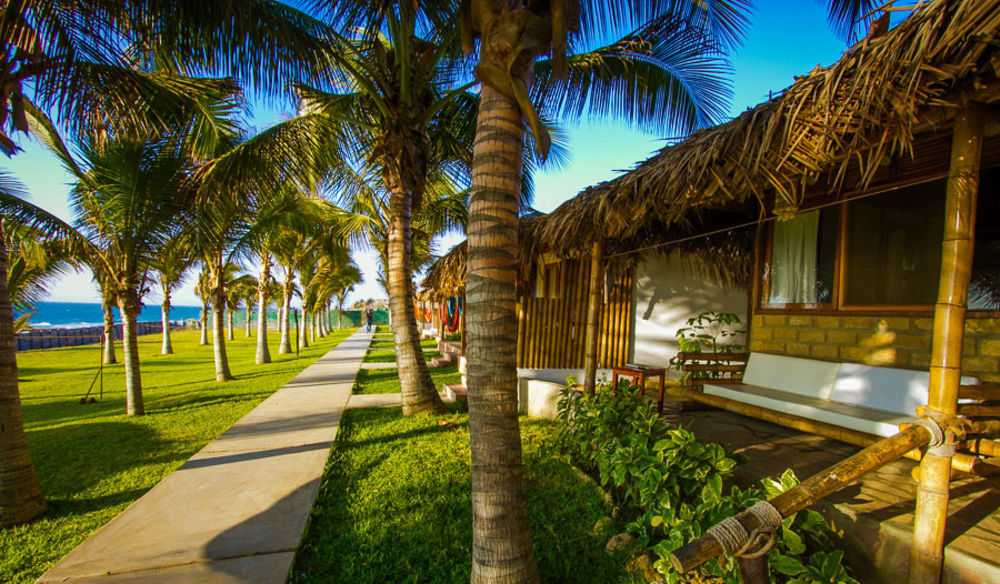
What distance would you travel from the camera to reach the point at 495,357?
6.31 ft

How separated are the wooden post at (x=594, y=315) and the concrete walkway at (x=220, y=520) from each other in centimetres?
297

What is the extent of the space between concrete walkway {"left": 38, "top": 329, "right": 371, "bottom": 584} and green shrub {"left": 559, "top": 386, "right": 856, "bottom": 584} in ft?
7.01

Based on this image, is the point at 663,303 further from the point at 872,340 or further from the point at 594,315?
the point at 872,340

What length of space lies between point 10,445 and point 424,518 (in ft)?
10.5

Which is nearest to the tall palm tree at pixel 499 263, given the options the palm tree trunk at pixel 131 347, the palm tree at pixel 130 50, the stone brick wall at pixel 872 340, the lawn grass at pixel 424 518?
the lawn grass at pixel 424 518

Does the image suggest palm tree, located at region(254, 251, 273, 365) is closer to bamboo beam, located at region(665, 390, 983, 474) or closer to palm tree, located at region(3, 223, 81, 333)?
palm tree, located at region(3, 223, 81, 333)

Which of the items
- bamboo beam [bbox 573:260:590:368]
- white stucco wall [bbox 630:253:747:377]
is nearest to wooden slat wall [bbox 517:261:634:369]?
bamboo beam [bbox 573:260:590:368]

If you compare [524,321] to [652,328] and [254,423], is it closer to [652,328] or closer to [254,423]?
[652,328]

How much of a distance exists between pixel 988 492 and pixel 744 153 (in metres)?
2.43

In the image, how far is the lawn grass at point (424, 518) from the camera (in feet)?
8.29

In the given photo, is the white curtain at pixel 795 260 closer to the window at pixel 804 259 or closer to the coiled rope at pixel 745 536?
the window at pixel 804 259

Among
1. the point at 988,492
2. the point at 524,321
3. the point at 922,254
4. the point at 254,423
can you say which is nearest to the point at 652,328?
the point at 524,321

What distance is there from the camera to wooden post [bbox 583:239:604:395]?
4812mm

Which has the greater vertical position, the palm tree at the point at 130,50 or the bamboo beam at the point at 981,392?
the palm tree at the point at 130,50
